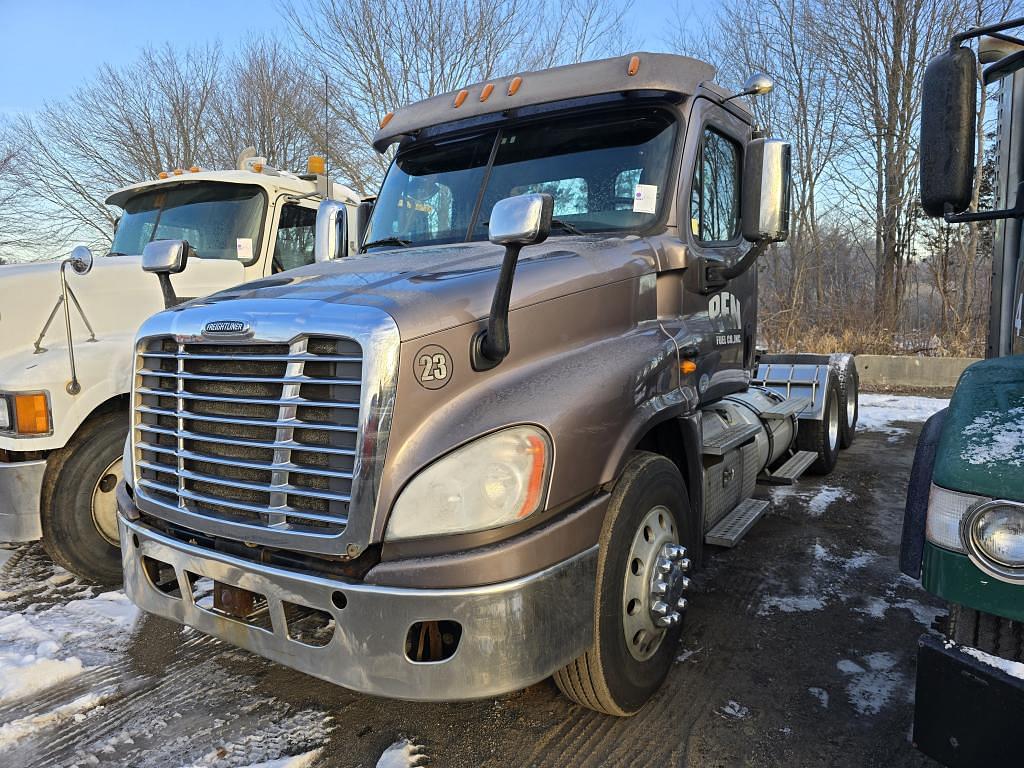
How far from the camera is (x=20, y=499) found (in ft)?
12.5

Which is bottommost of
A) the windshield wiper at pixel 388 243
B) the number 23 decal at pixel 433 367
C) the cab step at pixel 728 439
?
the cab step at pixel 728 439

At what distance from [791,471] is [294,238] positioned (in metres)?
4.49

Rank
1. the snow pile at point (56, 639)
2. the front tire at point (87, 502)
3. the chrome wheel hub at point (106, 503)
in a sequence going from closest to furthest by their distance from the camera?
the snow pile at point (56, 639), the front tire at point (87, 502), the chrome wheel hub at point (106, 503)

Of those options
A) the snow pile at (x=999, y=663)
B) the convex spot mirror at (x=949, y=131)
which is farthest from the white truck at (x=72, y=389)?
the snow pile at (x=999, y=663)

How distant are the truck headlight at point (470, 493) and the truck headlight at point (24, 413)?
2.82 m

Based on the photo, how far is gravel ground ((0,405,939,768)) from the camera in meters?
2.54

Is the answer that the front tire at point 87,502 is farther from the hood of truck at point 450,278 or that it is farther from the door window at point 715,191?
the door window at point 715,191

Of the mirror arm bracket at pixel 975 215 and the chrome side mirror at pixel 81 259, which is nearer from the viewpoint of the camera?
the mirror arm bracket at pixel 975 215

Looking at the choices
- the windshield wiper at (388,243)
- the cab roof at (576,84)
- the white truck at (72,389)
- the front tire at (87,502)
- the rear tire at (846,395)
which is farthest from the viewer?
the rear tire at (846,395)

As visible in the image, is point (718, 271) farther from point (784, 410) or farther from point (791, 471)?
point (791, 471)

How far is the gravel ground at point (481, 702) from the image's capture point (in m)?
2.54

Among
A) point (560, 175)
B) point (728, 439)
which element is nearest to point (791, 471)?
point (728, 439)

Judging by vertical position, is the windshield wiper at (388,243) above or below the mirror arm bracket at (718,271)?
above

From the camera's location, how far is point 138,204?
19.7 feet
